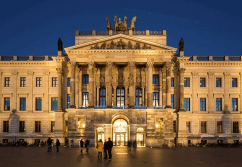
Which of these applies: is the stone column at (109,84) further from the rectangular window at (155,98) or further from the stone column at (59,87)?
the stone column at (59,87)

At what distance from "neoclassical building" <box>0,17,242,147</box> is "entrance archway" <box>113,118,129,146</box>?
20 centimetres

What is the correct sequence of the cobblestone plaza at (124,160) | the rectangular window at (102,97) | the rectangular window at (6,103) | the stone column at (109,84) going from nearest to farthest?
the cobblestone plaza at (124,160)
the stone column at (109,84)
the rectangular window at (102,97)
the rectangular window at (6,103)

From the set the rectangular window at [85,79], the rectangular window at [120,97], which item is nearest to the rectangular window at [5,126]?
the rectangular window at [85,79]

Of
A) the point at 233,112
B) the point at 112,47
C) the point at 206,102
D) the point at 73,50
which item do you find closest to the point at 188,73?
the point at 206,102

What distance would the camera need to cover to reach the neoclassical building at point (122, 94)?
65.6 metres

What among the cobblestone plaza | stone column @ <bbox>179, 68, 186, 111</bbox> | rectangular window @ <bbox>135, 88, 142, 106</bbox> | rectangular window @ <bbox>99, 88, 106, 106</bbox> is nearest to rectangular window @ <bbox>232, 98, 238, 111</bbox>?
stone column @ <bbox>179, 68, 186, 111</bbox>

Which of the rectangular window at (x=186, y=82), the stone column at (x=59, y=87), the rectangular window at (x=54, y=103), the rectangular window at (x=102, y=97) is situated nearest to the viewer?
the stone column at (x=59, y=87)

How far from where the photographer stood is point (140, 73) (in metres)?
71.8

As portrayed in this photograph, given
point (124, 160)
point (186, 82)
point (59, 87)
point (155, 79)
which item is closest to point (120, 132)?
point (155, 79)

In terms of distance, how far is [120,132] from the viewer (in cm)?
6712

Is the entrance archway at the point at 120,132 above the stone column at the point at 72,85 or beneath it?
beneath

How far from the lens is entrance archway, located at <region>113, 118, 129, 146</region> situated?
6656 cm

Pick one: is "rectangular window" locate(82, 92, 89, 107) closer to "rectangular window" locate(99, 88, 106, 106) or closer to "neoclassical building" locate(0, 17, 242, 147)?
"neoclassical building" locate(0, 17, 242, 147)

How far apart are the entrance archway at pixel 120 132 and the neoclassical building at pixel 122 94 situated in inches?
8.0
